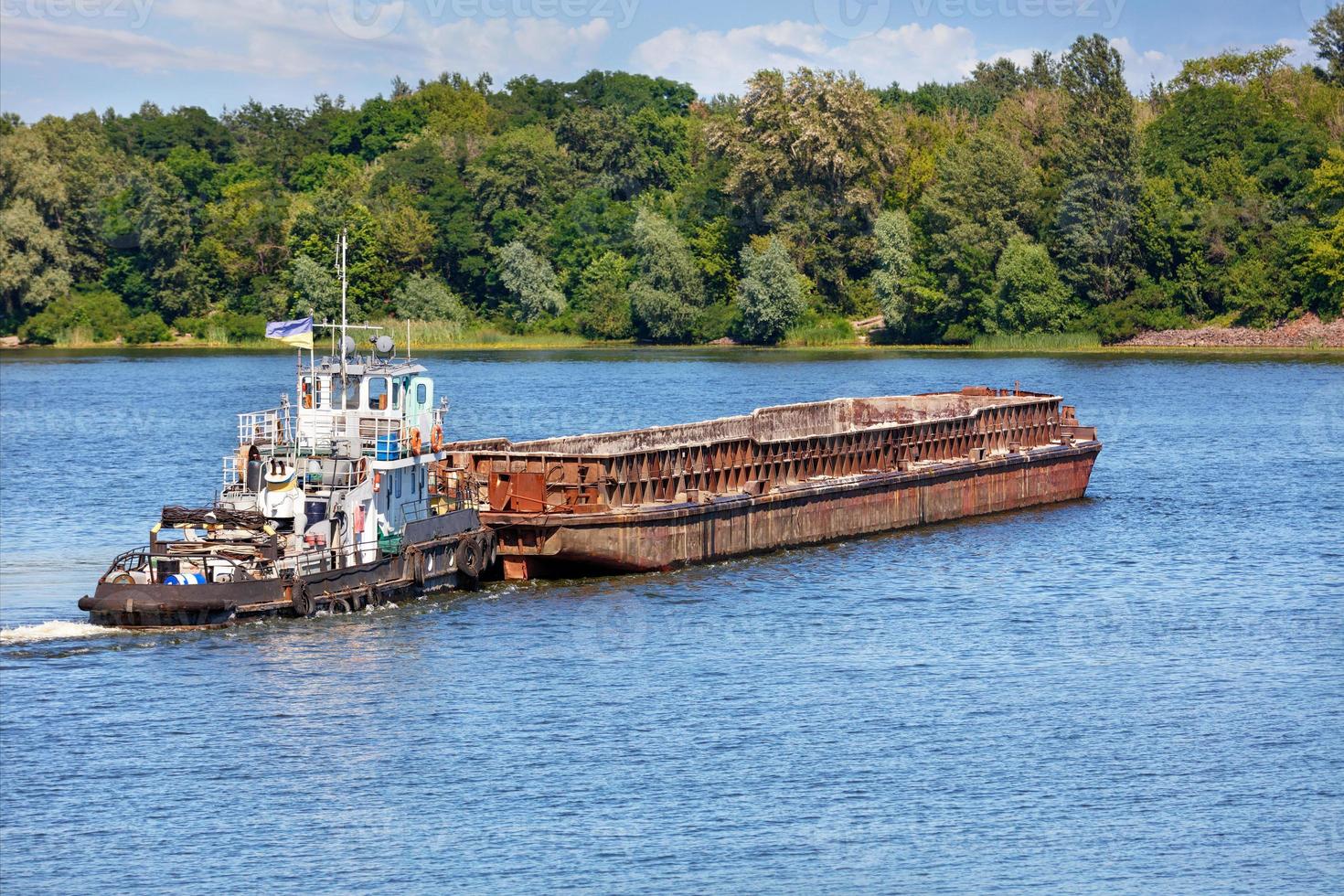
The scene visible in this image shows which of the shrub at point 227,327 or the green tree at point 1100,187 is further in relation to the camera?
the shrub at point 227,327

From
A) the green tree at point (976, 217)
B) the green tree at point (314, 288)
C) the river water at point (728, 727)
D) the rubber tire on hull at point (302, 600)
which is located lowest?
the river water at point (728, 727)

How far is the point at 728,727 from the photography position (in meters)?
33.4

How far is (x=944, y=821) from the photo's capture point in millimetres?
28906

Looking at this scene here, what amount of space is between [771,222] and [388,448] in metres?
106

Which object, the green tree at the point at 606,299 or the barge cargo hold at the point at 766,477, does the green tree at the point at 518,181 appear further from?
the barge cargo hold at the point at 766,477

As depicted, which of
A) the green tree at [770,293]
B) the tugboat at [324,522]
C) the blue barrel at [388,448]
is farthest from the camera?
the green tree at [770,293]

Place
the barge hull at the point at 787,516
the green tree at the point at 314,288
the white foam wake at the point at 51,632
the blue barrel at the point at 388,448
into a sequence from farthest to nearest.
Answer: the green tree at the point at 314,288
the barge hull at the point at 787,516
the blue barrel at the point at 388,448
the white foam wake at the point at 51,632

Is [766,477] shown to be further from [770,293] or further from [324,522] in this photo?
[770,293]

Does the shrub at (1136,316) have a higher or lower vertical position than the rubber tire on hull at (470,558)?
higher

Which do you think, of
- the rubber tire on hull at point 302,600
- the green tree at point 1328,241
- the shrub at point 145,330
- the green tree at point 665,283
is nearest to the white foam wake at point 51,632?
the rubber tire on hull at point 302,600

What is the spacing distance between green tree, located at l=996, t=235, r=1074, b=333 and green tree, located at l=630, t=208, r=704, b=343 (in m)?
24.9

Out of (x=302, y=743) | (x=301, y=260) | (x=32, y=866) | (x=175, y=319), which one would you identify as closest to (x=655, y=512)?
(x=302, y=743)

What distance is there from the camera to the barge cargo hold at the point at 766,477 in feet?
148

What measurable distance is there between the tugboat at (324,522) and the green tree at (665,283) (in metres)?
100
